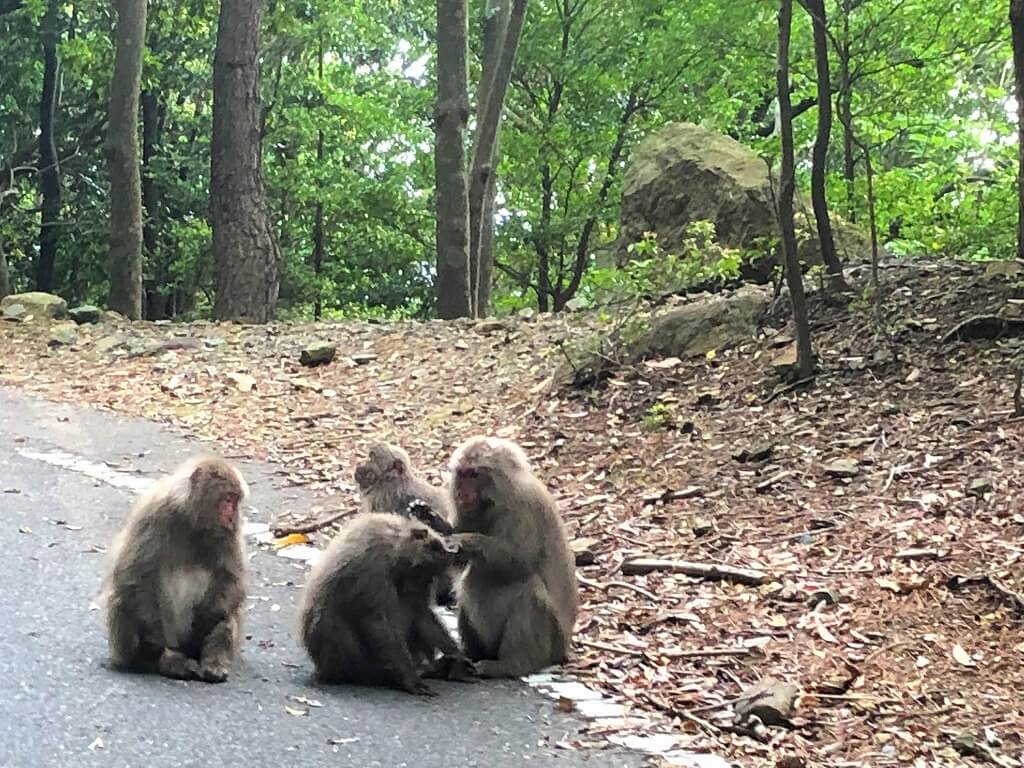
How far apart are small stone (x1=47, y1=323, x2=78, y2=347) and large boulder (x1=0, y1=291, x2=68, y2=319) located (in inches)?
42.8

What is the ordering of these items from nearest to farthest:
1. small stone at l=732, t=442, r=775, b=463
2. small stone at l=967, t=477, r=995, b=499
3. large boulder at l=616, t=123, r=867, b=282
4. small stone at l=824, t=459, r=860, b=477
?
small stone at l=967, t=477, r=995, b=499
small stone at l=824, t=459, r=860, b=477
small stone at l=732, t=442, r=775, b=463
large boulder at l=616, t=123, r=867, b=282

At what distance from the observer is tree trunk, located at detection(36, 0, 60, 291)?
72.2ft

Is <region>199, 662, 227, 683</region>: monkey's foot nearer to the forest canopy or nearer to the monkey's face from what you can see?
the monkey's face

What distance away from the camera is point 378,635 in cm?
532

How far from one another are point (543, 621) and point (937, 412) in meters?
4.00

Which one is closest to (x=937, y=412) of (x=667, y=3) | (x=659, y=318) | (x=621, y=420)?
(x=621, y=420)

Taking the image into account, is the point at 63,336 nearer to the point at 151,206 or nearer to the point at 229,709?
the point at 151,206

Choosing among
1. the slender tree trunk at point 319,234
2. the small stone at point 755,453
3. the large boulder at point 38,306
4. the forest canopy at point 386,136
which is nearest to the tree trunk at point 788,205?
the small stone at point 755,453

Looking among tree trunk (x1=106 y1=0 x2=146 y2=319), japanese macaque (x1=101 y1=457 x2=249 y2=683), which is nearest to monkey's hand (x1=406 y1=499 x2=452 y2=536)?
japanese macaque (x1=101 y1=457 x2=249 y2=683)

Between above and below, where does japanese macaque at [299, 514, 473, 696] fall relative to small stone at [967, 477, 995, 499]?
below

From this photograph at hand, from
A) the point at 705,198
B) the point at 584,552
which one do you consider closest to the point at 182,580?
the point at 584,552

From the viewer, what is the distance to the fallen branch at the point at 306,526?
7.95 meters

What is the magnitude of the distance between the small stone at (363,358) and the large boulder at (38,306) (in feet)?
19.6

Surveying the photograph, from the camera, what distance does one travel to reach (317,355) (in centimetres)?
1323
